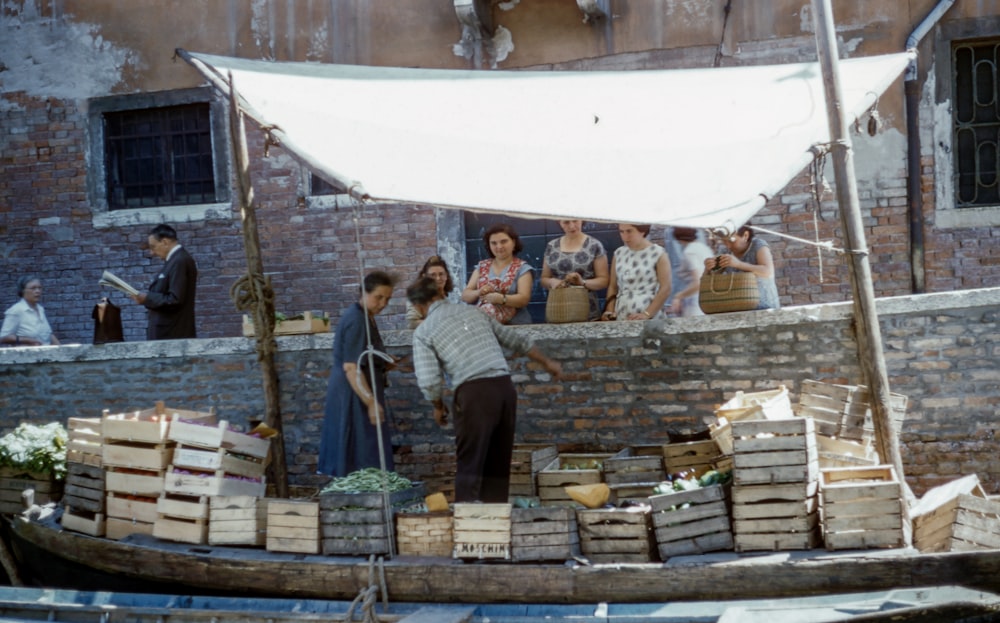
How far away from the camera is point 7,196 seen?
12.3m

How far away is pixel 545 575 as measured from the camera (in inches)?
231

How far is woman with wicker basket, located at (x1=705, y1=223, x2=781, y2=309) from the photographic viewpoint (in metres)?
7.92

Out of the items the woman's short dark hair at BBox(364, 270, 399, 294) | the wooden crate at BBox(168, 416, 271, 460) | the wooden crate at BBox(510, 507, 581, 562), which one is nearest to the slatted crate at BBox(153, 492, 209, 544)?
the wooden crate at BBox(168, 416, 271, 460)

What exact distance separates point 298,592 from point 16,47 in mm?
8536

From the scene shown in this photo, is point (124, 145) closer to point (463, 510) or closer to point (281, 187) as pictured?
point (281, 187)

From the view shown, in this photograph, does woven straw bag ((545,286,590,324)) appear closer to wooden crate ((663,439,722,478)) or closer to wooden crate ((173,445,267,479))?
wooden crate ((663,439,722,478))

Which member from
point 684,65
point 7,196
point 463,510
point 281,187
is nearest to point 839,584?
point 463,510

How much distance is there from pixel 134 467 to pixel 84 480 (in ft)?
1.64

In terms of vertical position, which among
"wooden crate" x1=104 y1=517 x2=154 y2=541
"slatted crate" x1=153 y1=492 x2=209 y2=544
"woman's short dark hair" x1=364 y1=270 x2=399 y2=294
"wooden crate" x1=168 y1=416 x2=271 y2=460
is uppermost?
"woman's short dark hair" x1=364 y1=270 x2=399 y2=294

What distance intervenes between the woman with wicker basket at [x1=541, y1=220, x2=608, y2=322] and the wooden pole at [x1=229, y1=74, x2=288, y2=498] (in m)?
2.10

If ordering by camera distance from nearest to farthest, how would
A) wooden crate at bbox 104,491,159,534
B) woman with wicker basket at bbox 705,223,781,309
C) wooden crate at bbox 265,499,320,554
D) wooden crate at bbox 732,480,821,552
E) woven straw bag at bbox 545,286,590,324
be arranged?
wooden crate at bbox 732,480,821,552, wooden crate at bbox 265,499,320,554, wooden crate at bbox 104,491,159,534, woman with wicker basket at bbox 705,223,781,309, woven straw bag at bbox 545,286,590,324

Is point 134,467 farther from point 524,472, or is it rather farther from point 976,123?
point 976,123

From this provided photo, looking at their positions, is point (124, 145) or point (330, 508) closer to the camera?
point (330, 508)

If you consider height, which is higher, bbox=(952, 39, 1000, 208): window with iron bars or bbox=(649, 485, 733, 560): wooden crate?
bbox=(952, 39, 1000, 208): window with iron bars
